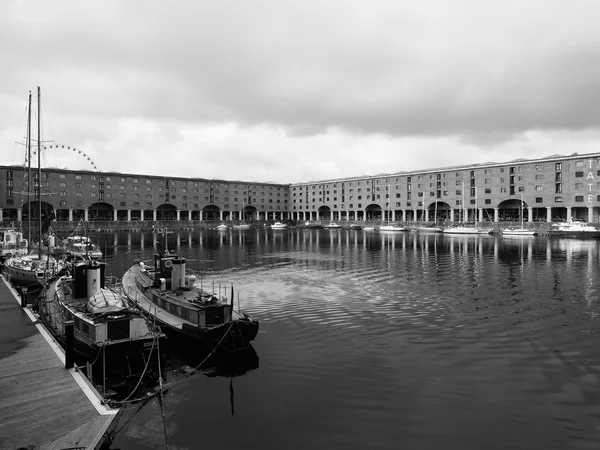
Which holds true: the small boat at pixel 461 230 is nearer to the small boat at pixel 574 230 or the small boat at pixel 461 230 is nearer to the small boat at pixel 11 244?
the small boat at pixel 574 230

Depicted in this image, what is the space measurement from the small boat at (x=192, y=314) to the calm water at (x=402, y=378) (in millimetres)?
1977

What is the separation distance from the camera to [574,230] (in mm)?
99750

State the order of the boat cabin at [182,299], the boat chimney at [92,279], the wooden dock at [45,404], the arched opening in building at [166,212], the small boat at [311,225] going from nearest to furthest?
the wooden dock at [45,404] → the boat cabin at [182,299] → the boat chimney at [92,279] → the arched opening in building at [166,212] → the small boat at [311,225]

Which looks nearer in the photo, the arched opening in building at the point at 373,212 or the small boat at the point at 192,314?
the small boat at the point at 192,314

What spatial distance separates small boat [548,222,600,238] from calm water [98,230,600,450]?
249 ft

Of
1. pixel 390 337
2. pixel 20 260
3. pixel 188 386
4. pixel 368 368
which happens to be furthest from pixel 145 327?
pixel 20 260

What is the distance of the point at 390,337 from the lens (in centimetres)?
2267

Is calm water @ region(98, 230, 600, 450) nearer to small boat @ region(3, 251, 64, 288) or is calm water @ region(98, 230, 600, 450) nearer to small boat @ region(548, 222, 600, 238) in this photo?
small boat @ region(3, 251, 64, 288)

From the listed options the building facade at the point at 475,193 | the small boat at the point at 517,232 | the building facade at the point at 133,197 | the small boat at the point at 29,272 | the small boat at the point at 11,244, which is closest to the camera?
the small boat at the point at 29,272

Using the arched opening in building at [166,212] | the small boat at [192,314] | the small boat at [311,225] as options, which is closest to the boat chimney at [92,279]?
the small boat at [192,314]

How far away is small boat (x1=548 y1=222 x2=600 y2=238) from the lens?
318ft

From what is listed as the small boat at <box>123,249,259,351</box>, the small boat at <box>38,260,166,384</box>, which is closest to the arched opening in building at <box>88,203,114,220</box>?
the small boat at <box>123,249,259,351</box>

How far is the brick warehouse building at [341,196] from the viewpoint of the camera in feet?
371

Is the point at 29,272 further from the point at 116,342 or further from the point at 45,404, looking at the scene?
the point at 45,404
